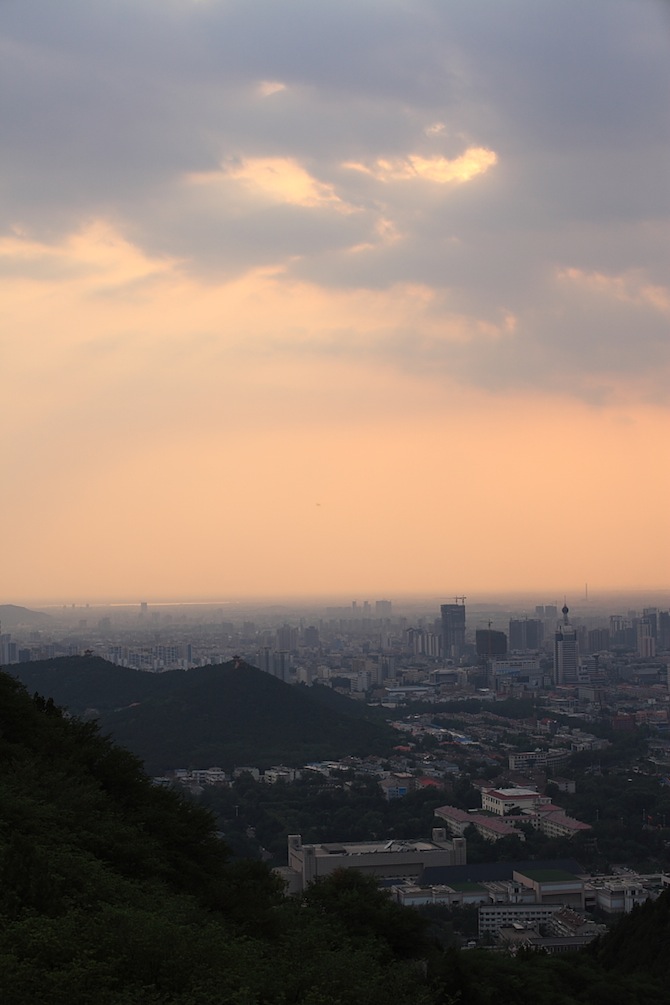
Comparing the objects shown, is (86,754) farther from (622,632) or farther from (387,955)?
(622,632)

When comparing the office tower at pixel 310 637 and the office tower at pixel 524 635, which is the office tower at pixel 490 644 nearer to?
the office tower at pixel 524 635

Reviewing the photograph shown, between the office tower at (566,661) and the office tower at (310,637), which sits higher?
A: the office tower at (310,637)

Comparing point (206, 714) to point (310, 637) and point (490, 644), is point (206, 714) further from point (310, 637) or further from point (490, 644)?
point (310, 637)

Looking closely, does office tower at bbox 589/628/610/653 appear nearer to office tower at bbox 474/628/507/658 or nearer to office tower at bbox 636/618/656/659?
office tower at bbox 636/618/656/659

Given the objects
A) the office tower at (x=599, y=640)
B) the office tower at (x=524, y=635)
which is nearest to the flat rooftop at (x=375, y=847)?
the office tower at (x=599, y=640)

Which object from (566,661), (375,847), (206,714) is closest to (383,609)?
(566,661)
